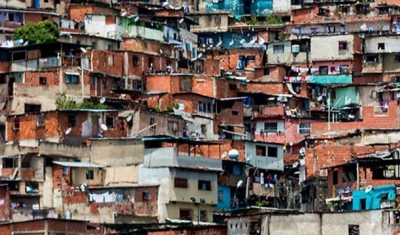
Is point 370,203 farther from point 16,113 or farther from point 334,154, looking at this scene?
point 16,113

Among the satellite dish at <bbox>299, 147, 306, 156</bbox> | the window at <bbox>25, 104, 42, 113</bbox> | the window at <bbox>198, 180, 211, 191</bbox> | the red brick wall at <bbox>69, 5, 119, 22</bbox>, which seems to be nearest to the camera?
the window at <bbox>198, 180, 211, 191</bbox>

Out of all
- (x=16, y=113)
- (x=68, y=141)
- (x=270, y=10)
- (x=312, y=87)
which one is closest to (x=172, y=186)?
(x=68, y=141)

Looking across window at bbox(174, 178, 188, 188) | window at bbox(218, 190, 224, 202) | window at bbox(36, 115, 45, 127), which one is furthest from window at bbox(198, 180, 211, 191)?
window at bbox(36, 115, 45, 127)

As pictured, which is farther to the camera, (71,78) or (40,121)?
(71,78)

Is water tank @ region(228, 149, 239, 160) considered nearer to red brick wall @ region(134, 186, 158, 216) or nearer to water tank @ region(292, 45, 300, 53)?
red brick wall @ region(134, 186, 158, 216)

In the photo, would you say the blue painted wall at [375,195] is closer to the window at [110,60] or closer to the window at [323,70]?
the window at [110,60]

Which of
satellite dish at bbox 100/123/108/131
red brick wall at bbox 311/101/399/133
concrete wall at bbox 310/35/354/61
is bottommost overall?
satellite dish at bbox 100/123/108/131

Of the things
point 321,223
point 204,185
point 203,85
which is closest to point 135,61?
point 203,85

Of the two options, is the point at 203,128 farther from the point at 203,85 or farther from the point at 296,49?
the point at 296,49
